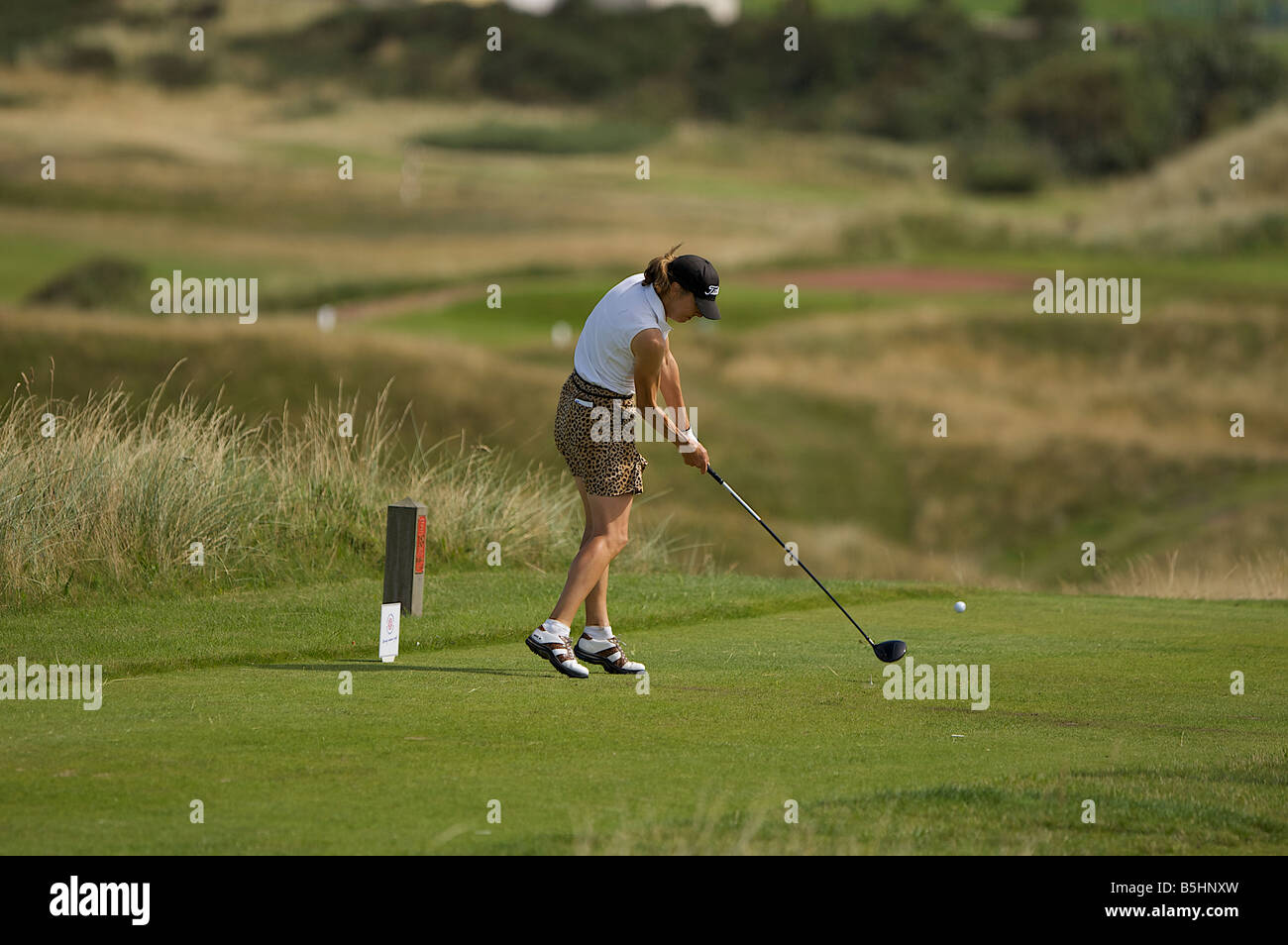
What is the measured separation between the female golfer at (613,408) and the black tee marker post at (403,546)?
1536 millimetres

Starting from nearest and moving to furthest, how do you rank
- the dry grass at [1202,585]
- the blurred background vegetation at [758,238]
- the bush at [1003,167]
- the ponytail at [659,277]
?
the ponytail at [659,277], the dry grass at [1202,585], the blurred background vegetation at [758,238], the bush at [1003,167]

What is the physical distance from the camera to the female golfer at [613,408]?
8234mm

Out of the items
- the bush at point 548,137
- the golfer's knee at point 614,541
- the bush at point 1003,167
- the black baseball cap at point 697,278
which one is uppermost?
the bush at point 548,137

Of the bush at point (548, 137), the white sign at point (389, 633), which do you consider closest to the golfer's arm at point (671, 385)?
the white sign at point (389, 633)

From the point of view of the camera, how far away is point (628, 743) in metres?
6.87

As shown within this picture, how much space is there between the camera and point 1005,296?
5672 centimetres

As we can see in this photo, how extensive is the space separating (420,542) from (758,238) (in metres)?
62.9

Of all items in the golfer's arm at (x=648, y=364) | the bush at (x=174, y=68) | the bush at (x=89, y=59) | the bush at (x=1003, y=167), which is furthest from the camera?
the bush at (x=174, y=68)

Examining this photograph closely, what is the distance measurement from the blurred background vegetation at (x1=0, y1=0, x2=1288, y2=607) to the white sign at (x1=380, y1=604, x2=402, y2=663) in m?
3.36

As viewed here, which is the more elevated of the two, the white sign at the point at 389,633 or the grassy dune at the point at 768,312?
the grassy dune at the point at 768,312

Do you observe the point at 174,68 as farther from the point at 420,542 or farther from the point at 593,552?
the point at 593,552

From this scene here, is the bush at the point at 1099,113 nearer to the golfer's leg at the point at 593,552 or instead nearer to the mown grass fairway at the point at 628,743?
the mown grass fairway at the point at 628,743
